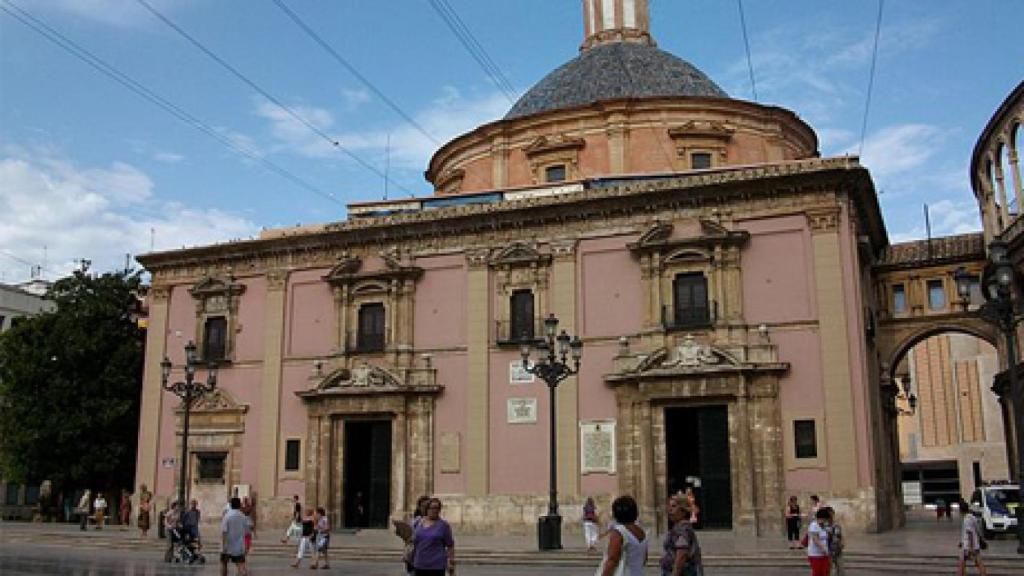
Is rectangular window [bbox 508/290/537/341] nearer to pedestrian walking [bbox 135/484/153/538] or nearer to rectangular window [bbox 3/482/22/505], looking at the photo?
pedestrian walking [bbox 135/484/153/538]

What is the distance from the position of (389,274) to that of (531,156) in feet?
20.1

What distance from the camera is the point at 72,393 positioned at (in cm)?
3375

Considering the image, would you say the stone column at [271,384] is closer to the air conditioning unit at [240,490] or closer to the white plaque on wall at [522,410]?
the air conditioning unit at [240,490]

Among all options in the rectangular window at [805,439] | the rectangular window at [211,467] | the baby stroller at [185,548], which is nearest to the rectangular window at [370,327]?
the rectangular window at [211,467]

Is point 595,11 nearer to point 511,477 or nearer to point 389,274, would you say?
point 389,274

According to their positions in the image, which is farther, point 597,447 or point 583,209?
point 583,209

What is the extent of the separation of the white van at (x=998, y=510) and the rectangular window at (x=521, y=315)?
39.7 feet

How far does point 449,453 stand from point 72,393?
1492cm

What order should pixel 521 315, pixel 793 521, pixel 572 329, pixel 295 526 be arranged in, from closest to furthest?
pixel 793 521 → pixel 295 526 → pixel 572 329 → pixel 521 315

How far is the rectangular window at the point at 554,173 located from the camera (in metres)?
30.9

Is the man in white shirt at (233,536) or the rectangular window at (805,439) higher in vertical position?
the rectangular window at (805,439)

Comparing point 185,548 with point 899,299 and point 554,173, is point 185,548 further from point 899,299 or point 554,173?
point 899,299

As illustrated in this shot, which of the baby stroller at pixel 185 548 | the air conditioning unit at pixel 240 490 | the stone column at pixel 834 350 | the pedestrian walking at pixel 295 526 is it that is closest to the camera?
the baby stroller at pixel 185 548

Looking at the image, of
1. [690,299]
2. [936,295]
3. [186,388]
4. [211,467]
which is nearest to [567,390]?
[690,299]
